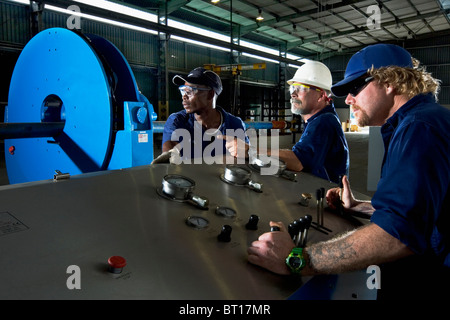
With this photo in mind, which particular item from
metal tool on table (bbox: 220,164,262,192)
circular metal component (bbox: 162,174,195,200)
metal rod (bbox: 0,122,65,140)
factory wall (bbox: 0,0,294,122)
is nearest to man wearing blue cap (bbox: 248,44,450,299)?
circular metal component (bbox: 162,174,195,200)

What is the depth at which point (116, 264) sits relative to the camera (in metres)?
0.77

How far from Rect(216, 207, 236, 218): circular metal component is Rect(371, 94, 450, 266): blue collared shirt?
455 millimetres

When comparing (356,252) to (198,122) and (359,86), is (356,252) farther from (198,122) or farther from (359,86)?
(198,122)

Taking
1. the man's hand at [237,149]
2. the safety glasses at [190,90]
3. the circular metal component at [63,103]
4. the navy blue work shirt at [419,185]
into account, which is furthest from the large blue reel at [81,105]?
the navy blue work shirt at [419,185]

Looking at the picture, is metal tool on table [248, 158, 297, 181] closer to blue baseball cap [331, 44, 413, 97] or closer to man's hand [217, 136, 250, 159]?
man's hand [217, 136, 250, 159]

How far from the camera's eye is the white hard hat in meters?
2.33

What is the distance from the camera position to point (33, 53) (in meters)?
2.35

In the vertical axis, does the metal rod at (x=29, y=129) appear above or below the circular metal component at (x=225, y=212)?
above

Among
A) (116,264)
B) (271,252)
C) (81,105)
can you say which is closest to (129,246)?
(116,264)

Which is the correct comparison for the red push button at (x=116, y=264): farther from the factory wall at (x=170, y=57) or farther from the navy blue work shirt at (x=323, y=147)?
the factory wall at (x=170, y=57)

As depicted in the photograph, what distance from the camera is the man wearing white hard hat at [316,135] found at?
2025mm

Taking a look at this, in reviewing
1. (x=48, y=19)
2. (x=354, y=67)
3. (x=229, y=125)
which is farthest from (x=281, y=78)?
(x=354, y=67)

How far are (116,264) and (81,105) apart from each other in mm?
1550

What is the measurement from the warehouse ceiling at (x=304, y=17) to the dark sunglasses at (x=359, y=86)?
10245 millimetres
